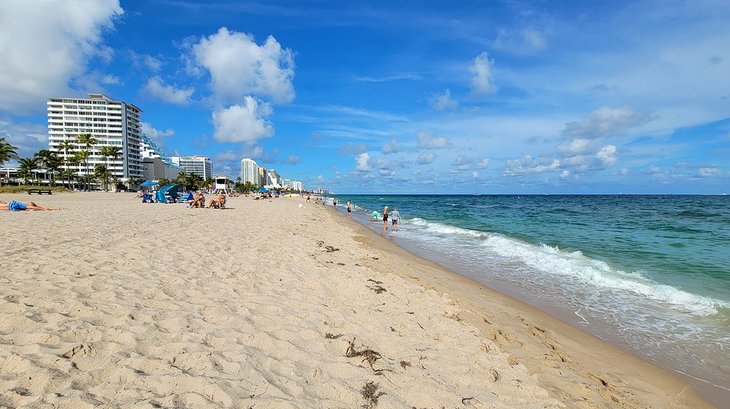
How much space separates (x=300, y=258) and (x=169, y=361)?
5544 mm

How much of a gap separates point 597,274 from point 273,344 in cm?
988

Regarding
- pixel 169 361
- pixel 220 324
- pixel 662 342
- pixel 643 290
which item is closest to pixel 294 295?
pixel 220 324

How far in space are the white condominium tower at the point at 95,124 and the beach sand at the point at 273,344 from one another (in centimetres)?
12063

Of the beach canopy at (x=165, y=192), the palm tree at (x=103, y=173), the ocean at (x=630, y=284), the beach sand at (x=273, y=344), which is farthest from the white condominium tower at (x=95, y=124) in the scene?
the beach sand at (x=273, y=344)

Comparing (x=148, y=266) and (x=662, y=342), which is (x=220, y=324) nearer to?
(x=148, y=266)

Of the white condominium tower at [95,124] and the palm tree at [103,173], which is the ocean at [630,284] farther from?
the white condominium tower at [95,124]

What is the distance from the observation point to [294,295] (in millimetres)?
5629

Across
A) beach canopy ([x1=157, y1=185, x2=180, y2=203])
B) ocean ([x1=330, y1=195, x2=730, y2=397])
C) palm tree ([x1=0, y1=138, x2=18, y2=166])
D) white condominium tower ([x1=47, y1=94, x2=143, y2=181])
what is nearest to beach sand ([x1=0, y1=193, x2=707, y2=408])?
ocean ([x1=330, y1=195, x2=730, y2=397])

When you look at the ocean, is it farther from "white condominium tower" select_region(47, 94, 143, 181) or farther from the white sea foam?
"white condominium tower" select_region(47, 94, 143, 181)

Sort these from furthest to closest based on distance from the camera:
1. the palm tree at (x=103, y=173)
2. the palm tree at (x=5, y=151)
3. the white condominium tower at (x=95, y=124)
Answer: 1. the white condominium tower at (x=95, y=124)
2. the palm tree at (x=103, y=173)
3. the palm tree at (x=5, y=151)

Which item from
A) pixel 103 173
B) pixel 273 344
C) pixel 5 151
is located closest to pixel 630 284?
pixel 273 344

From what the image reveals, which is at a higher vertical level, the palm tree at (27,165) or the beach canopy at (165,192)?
the palm tree at (27,165)

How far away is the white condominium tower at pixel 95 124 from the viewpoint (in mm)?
104062

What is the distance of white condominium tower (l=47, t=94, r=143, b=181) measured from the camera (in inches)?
4097
